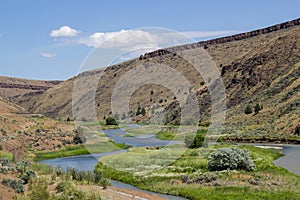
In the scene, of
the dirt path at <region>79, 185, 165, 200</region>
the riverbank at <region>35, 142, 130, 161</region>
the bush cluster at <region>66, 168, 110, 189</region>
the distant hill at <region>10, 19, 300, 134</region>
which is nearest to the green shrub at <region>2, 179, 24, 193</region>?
the dirt path at <region>79, 185, 165, 200</region>

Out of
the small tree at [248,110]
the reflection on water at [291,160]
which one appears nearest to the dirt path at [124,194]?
the reflection on water at [291,160]

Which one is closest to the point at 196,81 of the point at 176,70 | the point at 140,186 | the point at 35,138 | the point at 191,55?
the point at 176,70

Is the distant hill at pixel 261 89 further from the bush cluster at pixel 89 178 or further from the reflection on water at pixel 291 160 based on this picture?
the bush cluster at pixel 89 178

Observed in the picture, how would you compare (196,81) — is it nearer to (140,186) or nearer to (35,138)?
(35,138)

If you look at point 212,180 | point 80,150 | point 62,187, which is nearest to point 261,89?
point 80,150

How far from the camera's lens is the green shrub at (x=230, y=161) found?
33.7 metres

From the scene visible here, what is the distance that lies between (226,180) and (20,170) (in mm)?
16135

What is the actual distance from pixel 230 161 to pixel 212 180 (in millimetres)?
4119

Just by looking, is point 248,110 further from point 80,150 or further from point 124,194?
point 124,194

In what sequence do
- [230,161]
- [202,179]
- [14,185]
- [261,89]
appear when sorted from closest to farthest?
[14,185]
[202,179]
[230,161]
[261,89]

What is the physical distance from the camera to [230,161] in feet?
111

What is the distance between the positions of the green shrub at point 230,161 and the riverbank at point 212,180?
810 millimetres

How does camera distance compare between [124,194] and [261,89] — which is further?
[261,89]

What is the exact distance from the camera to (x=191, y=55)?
7377 inches
